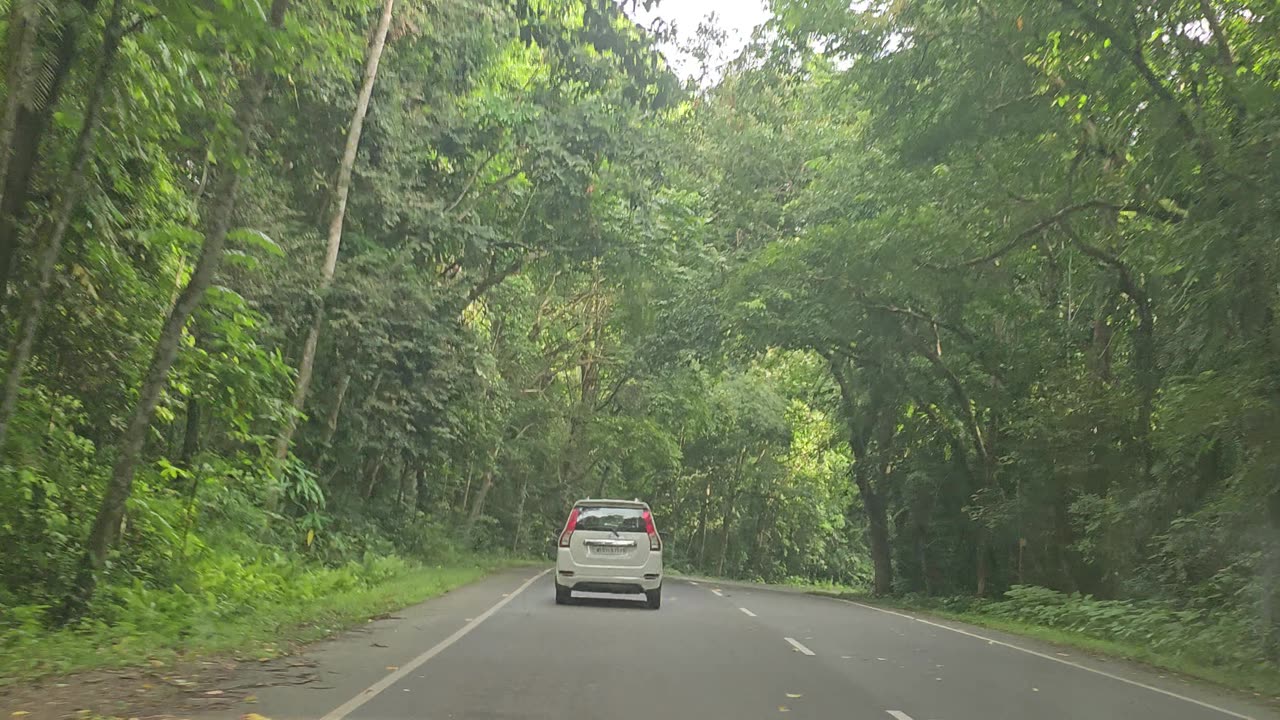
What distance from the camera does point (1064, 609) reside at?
1883 cm

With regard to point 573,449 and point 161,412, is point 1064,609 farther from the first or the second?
point 573,449

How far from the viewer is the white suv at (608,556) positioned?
1747 cm

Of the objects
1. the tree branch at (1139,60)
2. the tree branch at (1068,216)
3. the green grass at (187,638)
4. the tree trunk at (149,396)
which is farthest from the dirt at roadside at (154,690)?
the tree branch at (1068,216)

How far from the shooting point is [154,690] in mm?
7801

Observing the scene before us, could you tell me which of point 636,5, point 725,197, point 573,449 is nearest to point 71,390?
point 636,5

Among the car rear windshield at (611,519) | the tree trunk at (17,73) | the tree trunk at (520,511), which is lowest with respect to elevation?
the car rear windshield at (611,519)

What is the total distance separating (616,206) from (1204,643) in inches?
617

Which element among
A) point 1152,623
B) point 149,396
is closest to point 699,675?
point 149,396

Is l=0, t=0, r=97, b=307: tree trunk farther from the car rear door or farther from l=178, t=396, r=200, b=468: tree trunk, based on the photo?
the car rear door

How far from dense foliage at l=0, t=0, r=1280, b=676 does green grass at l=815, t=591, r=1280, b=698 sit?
0.77 meters

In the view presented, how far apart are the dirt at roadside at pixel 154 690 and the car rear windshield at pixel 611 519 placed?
27.8 feet

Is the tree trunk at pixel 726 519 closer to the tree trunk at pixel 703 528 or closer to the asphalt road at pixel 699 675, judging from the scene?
the tree trunk at pixel 703 528

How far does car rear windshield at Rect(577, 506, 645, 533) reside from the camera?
1761 cm

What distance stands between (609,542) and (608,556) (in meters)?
0.24
